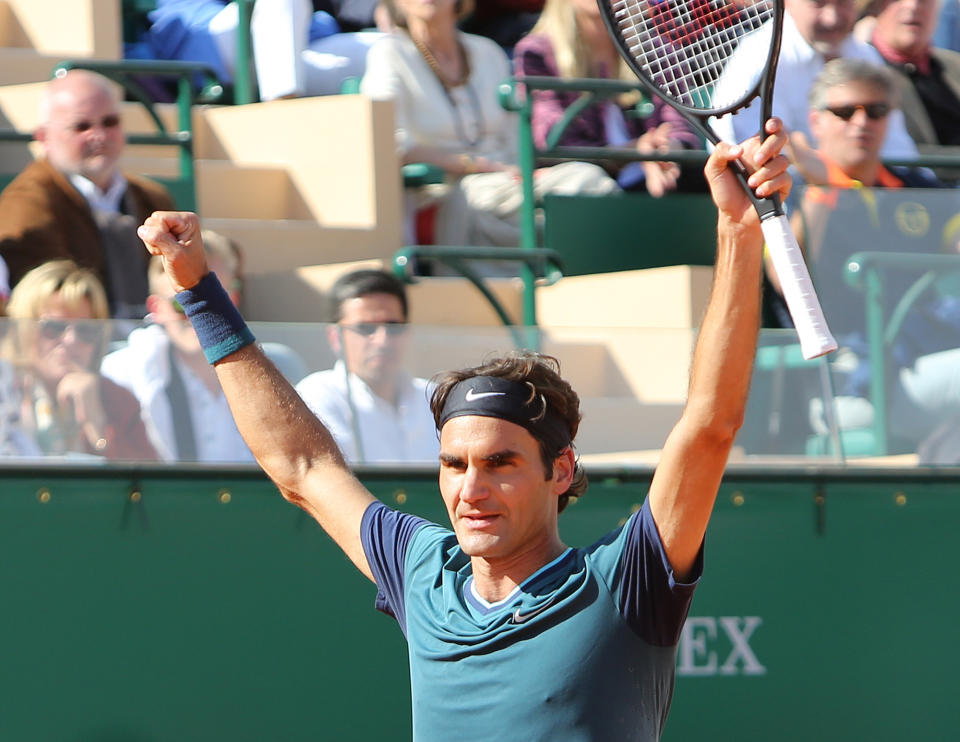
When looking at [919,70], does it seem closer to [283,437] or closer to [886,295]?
[886,295]

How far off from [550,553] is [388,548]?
33 cm

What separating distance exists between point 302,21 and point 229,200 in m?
0.92

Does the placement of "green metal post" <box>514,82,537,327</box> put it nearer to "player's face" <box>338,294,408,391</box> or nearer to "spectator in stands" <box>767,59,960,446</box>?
"spectator in stands" <box>767,59,960,446</box>

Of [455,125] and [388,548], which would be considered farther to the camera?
[455,125]

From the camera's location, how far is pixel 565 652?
2594 mm

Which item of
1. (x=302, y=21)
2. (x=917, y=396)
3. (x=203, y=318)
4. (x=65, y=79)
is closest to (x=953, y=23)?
(x=302, y=21)

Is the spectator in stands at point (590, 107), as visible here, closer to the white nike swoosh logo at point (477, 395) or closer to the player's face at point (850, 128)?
the player's face at point (850, 128)

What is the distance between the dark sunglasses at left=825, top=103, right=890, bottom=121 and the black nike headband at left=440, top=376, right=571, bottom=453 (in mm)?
3614

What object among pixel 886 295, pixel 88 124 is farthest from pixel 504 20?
pixel 886 295

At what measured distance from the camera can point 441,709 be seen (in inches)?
105

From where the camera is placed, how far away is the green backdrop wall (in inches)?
182

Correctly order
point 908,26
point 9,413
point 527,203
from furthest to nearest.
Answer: point 908,26 < point 527,203 < point 9,413

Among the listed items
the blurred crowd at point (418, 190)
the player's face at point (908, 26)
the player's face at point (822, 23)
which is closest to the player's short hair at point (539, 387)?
the blurred crowd at point (418, 190)

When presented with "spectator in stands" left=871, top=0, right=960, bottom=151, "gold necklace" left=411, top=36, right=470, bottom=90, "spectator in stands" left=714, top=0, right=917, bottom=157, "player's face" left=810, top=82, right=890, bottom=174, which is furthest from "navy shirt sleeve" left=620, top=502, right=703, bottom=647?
"spectator in stands" left=871, top=0, right=960, bottom=151
